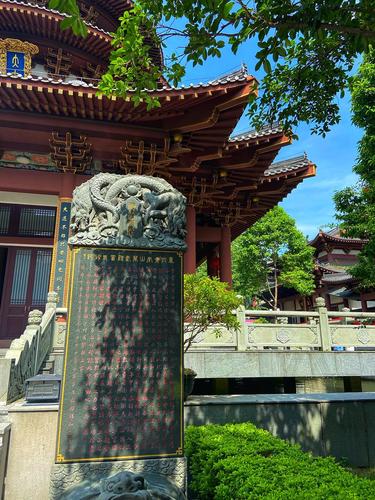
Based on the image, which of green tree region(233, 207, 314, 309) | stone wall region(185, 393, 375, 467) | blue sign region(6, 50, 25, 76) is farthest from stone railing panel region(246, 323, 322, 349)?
green tree region(233, 207, 314, 309)

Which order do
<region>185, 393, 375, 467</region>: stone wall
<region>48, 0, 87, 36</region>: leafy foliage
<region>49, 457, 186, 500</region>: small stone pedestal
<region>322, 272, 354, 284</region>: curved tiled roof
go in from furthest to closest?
<region>322, 272, 354, 284</region>: curved tiled roof < <region>185, 393, 375, 467</region>: stone wall < <region>49, 457, 186, 500</region>: small stone pedestal < <region>48, 0, 87, 36</region>: leafy foliage

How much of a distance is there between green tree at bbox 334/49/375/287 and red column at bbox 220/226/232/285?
4.30 m

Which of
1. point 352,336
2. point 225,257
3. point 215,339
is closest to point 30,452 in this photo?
point 215,339

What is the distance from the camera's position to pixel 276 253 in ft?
91.2

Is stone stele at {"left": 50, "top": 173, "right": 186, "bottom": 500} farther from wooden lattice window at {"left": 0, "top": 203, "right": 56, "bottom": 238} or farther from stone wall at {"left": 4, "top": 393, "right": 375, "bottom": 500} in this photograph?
wooden lattice window at {"left": 0, "top": 203, "right": 56, "bottom": 238}

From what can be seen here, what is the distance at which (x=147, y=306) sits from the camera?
383 centimetres

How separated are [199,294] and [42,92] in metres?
5.74

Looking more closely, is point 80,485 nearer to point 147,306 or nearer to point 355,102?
point 147,306

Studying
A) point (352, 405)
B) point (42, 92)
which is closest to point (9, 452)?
point (352, 405)

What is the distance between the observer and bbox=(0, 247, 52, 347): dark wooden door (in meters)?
10.8

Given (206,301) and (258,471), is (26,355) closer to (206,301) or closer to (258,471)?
(206,301)

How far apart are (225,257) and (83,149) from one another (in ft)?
20.0

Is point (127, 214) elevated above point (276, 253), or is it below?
below

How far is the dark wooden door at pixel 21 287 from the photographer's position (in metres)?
10.8
